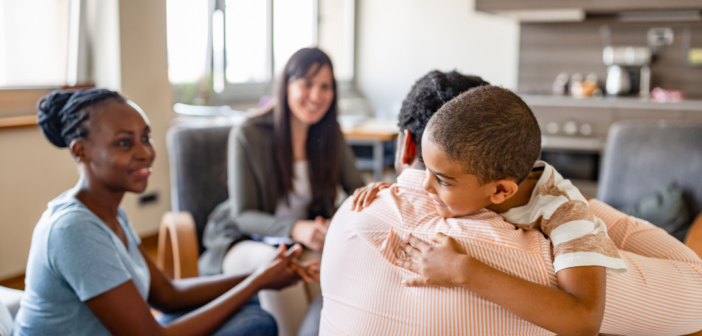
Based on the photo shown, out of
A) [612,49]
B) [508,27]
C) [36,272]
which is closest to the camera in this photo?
[36,272]

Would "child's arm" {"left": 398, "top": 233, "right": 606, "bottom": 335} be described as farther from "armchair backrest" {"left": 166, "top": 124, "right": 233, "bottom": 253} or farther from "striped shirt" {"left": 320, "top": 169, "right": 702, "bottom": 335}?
"armchair backrest" {"left": 166, "top": 124, "right": 233, "bottom": 253}

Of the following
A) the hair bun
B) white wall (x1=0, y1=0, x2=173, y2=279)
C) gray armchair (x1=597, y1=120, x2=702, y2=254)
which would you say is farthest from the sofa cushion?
white wall (x1=0, y1=0, x2=173, y2=279)

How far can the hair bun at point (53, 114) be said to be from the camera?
116 cm

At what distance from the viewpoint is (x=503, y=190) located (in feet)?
2.56

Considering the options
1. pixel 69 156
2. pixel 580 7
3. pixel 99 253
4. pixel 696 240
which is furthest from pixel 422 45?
pixel 99 253

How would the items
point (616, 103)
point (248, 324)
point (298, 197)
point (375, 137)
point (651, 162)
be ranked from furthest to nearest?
point (616, 103)
point (375, 137)
point (651, 162)
point (298, 197)
point (248, 324)

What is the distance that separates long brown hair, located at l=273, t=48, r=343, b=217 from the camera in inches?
74.3

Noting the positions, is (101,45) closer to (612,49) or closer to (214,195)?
(214,195)

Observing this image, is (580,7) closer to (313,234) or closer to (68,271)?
(313,234)

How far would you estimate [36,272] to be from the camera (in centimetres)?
105

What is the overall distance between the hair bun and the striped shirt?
2.22ft

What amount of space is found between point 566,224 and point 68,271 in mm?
846

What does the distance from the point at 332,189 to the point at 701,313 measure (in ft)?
4.36

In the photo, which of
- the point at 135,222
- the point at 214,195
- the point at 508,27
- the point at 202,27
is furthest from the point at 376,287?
the point at 508,27
